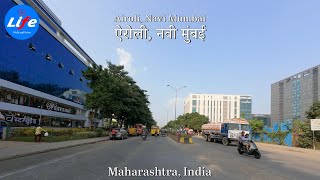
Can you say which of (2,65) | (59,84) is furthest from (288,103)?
(2,65)

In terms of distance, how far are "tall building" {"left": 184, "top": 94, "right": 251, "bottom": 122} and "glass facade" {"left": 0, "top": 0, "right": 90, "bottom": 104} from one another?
77.9 m

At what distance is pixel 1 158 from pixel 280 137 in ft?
134

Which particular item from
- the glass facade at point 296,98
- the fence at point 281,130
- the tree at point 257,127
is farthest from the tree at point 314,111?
the glass facade at point 296,98

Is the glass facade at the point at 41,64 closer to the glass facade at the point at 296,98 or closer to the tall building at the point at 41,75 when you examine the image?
the tall building at the point at 41,75

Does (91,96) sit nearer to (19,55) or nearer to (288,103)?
(19,55)

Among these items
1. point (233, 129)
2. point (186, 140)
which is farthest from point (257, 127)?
point (186, 140)

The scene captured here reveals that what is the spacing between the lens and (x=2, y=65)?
188ft

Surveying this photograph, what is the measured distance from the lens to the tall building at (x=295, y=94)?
142637 millimetres

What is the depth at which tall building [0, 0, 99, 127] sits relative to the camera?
60.1 meters

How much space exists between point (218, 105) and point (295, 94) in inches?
1320

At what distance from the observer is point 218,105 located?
170250 mm

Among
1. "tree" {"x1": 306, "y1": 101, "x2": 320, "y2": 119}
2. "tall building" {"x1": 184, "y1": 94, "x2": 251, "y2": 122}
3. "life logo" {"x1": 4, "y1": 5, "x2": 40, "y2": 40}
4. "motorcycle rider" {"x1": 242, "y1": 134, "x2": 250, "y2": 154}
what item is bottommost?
"motorcycle rider" {"x1": 242, "y1": 134, "x2": 250, "y2": 154}

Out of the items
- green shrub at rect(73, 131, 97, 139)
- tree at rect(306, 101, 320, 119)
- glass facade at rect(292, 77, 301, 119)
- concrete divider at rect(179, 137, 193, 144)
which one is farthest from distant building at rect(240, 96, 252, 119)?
green shrub at rect(73, 131, 97, 139)

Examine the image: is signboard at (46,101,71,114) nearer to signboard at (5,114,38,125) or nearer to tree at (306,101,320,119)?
signboard at (5,114,38,125)
